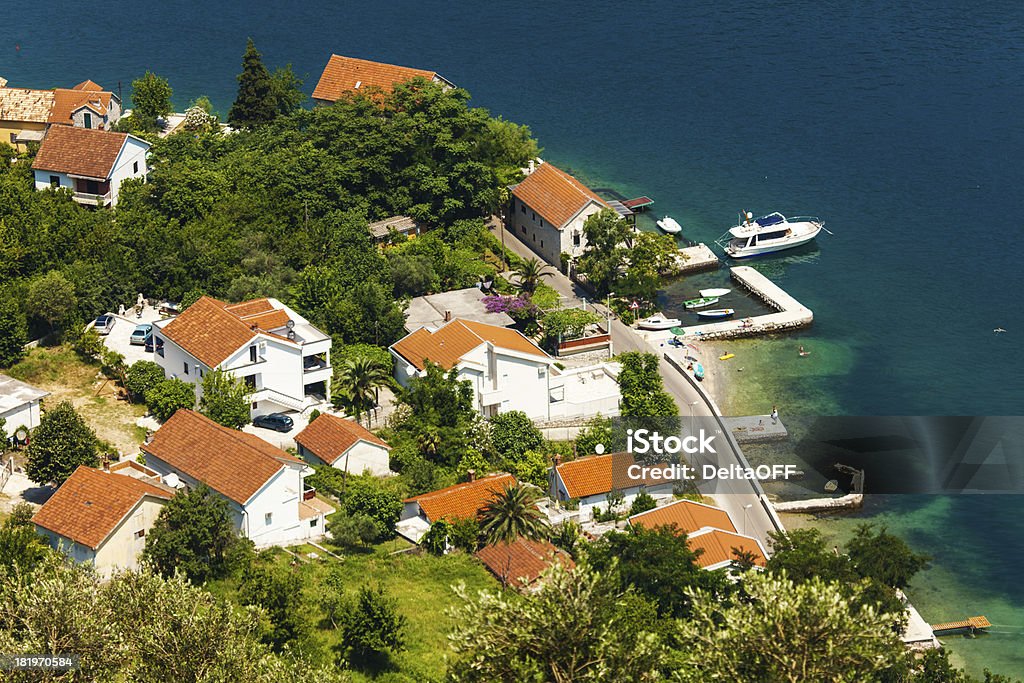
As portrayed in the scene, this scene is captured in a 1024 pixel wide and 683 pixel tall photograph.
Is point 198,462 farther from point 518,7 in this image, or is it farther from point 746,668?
point 518,7

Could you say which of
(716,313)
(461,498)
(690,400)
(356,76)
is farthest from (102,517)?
(356,76)

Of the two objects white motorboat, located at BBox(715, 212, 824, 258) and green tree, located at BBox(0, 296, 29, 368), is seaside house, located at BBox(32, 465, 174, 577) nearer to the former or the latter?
green tree, located at BBox(0, 296, 29, 368)

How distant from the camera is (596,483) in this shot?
73312 mm

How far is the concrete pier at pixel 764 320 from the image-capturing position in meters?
90.6

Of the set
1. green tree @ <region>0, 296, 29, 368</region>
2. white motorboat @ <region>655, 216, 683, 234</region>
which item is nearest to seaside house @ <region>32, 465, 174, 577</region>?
green tree @ <region>0, 296, 29, 368</region>

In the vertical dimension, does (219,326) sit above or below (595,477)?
above

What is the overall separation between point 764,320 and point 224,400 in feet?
112

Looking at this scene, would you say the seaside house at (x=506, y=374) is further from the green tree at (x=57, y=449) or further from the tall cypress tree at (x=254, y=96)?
the tall cypress tree at (x=254, y=96)

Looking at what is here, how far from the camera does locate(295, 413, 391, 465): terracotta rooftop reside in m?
73.9

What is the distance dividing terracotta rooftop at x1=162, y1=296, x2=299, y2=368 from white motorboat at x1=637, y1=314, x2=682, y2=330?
72.7 ft

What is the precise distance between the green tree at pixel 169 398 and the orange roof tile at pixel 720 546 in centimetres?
2688

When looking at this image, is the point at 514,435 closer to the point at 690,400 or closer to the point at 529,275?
the point at 690,400

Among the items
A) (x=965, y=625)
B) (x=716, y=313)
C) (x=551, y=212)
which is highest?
(x=551, y=212)

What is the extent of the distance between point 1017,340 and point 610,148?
1505 inches
